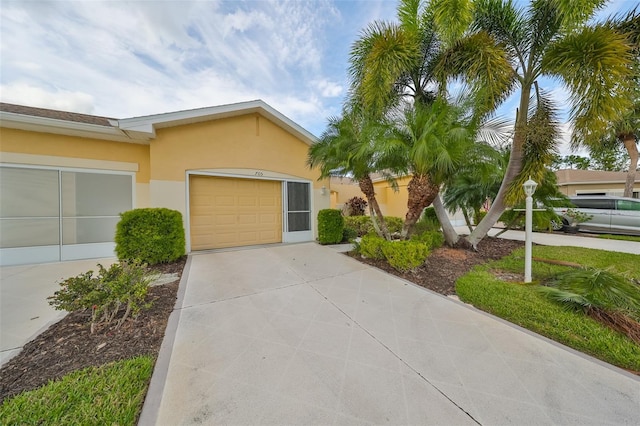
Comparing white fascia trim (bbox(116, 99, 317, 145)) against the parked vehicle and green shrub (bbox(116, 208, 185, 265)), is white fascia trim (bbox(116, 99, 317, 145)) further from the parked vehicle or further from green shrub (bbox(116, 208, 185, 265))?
the parked vehicle

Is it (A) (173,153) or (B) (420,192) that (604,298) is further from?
(A) (173,153)

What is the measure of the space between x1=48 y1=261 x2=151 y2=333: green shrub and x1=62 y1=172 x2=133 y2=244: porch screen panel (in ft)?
16.7

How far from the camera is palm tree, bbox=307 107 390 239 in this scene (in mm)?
5727

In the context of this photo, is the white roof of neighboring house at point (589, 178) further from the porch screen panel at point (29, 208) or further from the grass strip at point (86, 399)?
the porch screen panel at point (29, 208)

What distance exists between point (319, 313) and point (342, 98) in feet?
21.6

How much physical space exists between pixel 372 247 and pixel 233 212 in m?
5.19

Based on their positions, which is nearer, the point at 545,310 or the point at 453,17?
the point at 545,310

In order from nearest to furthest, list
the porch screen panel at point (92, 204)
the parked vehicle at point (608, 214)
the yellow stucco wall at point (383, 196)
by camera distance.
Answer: the porch screen panel at point (92, 204) → the parked vehicle at point (608, 214) → the yellow stucco wall at point (383, 196)

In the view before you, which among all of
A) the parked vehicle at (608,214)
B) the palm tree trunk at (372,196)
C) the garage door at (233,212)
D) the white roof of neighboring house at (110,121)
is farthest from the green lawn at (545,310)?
the white roof of neighboring house at (110,121)

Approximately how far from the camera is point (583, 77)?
4.42 metres

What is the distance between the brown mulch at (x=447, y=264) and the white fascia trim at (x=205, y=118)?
555cm

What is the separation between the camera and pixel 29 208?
627cm

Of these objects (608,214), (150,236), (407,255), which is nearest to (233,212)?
(150,236)

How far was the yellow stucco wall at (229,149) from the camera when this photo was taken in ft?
22.9
